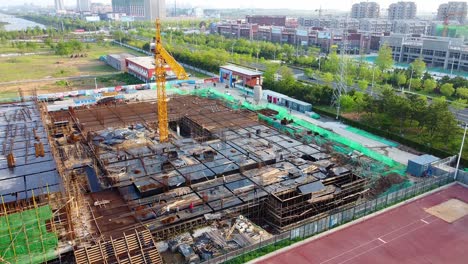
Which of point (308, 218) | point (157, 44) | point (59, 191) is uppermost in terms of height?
point (157, 44)

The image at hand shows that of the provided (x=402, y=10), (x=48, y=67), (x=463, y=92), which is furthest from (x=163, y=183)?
(x=402, y=10)

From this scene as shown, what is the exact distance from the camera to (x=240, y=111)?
120ft

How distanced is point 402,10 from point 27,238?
508 feet

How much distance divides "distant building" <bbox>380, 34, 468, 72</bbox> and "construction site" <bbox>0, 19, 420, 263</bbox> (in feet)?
146

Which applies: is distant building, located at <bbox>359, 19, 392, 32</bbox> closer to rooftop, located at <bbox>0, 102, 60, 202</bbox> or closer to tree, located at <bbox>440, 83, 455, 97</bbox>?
tree, located at <bbox>440, 83, 455, 97</bbox>

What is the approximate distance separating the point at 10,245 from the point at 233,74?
3926cm

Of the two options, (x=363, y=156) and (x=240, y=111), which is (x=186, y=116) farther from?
(x=363, y=156)

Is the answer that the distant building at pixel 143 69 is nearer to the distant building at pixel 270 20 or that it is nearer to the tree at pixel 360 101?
the tree at pixel 360 101

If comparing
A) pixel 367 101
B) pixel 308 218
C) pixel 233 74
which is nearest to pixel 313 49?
pixel 233 74

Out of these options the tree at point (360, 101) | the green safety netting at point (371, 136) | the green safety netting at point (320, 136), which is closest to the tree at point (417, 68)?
the tree at point (360, 101)

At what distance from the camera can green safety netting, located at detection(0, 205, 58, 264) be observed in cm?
1437

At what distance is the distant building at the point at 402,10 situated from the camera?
458ft

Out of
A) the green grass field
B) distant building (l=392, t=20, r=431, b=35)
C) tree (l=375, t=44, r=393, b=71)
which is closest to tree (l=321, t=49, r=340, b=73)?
tree (l=375, t=44, r=393, b=71)

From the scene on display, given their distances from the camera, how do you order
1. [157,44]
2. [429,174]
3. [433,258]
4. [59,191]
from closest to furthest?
[433,258], [59,191], [429,174], [157,44]
